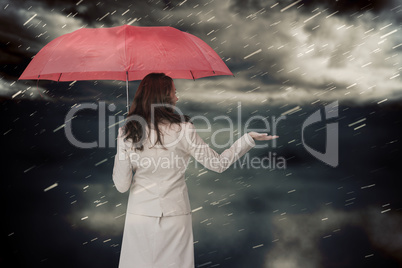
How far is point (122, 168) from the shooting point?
335 cm

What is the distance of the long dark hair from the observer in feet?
10.6

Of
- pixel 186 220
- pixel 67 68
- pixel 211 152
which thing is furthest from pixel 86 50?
pixel 186 220

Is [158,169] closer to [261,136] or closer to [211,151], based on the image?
[211,151]

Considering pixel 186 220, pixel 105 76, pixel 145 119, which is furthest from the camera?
pixel 105 76

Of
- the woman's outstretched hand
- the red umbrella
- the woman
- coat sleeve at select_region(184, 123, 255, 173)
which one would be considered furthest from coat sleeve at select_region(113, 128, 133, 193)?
the woman's outstretched hand

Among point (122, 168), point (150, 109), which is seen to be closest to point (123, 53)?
point (150, 109)

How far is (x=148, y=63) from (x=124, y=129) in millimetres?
603

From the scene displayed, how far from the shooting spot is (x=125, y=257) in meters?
3.55

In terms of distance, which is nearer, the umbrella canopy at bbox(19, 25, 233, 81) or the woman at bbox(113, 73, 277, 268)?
the woman at bbox(113, 73, 277, 268)

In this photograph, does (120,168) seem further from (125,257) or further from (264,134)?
(264,134)

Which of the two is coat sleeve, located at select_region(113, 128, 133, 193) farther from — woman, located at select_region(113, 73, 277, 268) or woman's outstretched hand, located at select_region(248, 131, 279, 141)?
woman's outstretched hand, located at select_region(248, 131, 279, 141)

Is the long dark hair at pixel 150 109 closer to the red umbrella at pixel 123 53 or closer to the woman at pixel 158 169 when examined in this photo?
the woman at pixel 158 169

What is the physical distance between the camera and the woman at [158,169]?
3.26 metres

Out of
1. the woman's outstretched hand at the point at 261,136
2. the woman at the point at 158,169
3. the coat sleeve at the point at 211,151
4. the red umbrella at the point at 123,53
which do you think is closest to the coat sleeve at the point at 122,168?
the woman at the point at 158,169
